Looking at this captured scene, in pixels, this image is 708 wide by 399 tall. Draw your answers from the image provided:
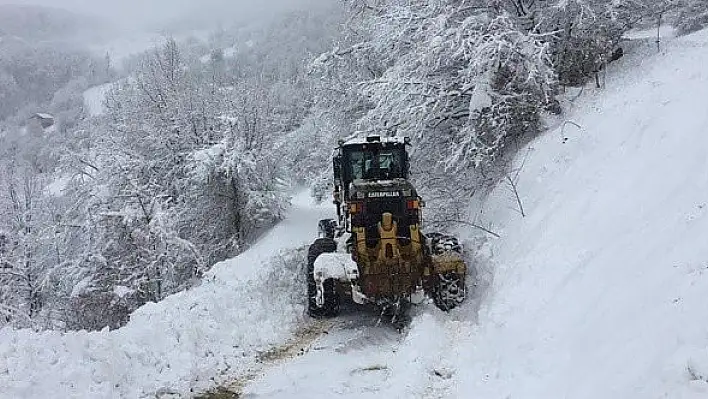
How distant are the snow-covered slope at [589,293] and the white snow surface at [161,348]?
2.63 feet

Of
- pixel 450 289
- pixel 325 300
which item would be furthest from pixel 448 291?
pixel 325 300

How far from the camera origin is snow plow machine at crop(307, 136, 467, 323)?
394 inches

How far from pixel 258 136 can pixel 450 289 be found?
64.5 ft

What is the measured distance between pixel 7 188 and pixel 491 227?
83.3 feet

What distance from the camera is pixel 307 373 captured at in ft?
25.6

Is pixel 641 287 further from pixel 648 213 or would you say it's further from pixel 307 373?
pixel 307 373

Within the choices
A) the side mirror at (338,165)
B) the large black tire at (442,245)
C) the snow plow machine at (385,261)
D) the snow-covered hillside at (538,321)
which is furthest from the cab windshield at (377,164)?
the snow-covered hillside at (538,321)

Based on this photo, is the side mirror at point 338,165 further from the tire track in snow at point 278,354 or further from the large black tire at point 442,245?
the tire track in snow at point 278,354

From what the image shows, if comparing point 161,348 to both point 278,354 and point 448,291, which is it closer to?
point 278,354

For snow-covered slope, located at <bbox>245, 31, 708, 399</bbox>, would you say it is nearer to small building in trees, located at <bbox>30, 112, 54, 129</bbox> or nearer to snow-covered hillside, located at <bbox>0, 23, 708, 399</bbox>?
snow-covered hillside, located at <bbox>0, 23, 708, 399</bbox>

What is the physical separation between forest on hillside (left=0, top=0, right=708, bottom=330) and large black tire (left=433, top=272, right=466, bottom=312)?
454 cm

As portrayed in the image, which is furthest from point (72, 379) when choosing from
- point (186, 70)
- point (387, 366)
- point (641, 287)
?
point (186, 70)

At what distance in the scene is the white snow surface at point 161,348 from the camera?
6.59 meters

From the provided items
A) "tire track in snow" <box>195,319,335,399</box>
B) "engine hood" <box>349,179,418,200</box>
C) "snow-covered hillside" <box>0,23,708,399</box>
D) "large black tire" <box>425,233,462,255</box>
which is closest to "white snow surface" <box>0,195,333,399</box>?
"snow-covered hillside" <box>0,23,708,399</box>
